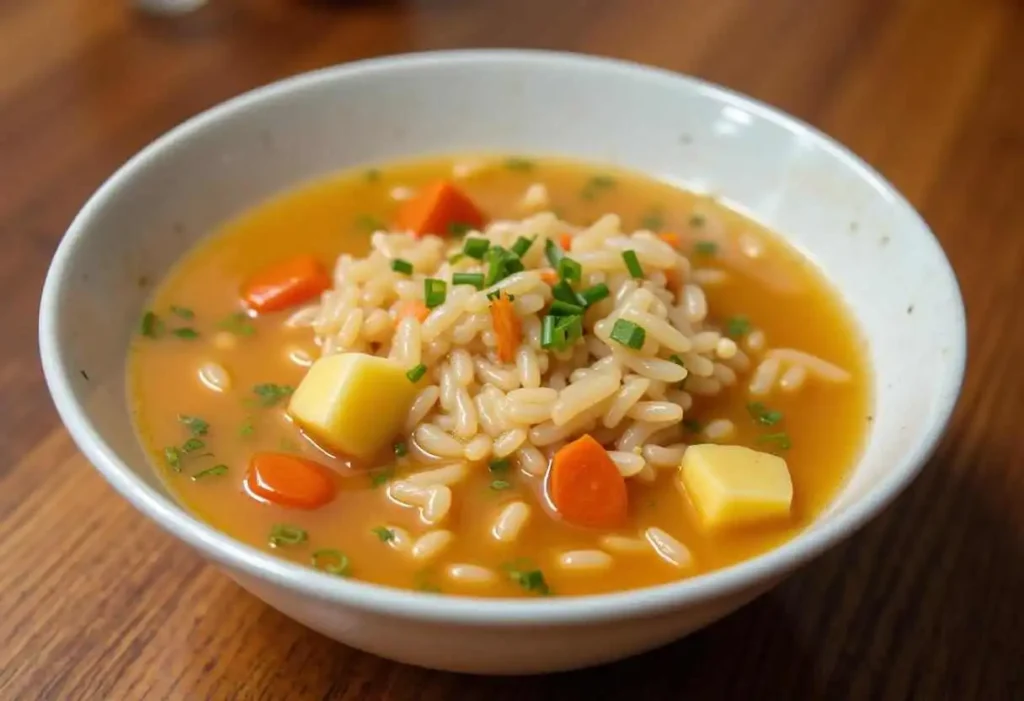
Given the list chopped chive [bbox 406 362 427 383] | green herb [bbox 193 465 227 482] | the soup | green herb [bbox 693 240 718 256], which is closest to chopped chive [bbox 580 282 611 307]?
the soup

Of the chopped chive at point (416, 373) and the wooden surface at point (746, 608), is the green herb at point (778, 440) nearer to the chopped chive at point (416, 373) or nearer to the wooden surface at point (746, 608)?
the wooden surface at point (746, 608)

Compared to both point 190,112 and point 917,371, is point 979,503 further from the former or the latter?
point 190,112

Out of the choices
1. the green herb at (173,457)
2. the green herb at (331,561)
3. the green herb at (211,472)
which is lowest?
the green herb at (173,457)

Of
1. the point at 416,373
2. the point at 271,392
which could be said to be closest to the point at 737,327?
the point at 416,373

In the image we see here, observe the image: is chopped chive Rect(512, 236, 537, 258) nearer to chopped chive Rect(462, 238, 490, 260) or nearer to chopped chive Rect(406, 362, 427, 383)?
chopped chive Rect(462, 238, 490, 260)

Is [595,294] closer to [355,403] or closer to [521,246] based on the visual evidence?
[521,246]

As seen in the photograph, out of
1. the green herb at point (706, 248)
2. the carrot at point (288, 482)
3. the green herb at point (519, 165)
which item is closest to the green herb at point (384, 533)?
the carrot at point (288, 482)

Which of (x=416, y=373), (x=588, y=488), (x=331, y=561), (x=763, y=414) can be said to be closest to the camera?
(x=331, y=561)
